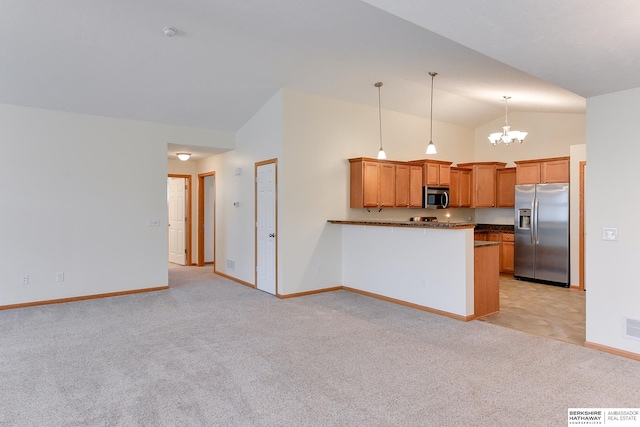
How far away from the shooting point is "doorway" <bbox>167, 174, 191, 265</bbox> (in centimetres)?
880

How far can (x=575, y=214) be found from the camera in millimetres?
6508

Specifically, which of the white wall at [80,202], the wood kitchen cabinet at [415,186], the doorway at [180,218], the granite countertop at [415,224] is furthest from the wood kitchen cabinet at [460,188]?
the doorway at [180,218]

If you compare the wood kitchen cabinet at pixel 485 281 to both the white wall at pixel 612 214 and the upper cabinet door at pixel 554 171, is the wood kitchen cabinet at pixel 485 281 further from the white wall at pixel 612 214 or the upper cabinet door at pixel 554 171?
the upper cabinet door at pixel 554 171

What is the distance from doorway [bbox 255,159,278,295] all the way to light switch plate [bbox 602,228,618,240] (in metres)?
3.94

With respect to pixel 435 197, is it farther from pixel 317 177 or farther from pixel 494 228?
pixel 317 177

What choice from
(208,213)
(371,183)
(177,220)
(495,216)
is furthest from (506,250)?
(177,220)

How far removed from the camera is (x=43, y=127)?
17.6 ft

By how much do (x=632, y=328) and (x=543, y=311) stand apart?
1666 millimetres

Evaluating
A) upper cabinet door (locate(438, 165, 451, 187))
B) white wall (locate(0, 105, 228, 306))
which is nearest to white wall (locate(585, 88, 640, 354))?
upper cabinet door (locate(438, 165, 451, 187))

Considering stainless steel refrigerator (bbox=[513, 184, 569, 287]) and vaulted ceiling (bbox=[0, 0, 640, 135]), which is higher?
vaulted ceiling (bbox=[0, 0, 640, 135])

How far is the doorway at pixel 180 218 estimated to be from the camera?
346 inches

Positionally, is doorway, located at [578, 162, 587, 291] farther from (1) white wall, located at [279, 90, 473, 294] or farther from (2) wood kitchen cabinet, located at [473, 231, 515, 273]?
(1) white wall, located at [279, 90, 473, 294]

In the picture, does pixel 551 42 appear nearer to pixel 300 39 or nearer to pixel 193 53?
pixel 300 39

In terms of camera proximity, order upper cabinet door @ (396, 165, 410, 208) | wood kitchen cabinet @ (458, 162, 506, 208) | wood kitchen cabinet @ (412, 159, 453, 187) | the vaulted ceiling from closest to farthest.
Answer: the vaulted ceiling, upper cabinet door @ (396, 165, 410, 208), wood kitchen cabinet @ (412, 159, 453, 187), wood kitchen cabinet @ (458, 162, 506, 208)
